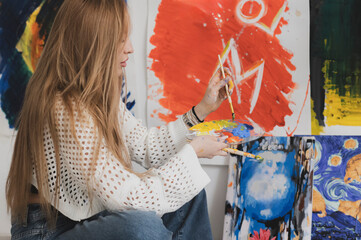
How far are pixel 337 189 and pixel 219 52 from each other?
67 cm

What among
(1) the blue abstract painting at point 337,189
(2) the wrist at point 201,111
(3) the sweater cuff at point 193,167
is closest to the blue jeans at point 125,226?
A: (3) the sweater cuff at point 193,167

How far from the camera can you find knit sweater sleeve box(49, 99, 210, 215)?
1077 millimetres

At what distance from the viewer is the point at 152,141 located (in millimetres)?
1442

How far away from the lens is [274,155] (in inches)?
64.0

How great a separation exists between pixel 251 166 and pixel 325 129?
12.0 inches

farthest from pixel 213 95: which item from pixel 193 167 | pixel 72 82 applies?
pixel 72 82

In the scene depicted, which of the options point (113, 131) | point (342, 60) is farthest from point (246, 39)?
point (113, 131)

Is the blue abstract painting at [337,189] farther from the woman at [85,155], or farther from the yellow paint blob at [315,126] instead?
the woman at [85,155]

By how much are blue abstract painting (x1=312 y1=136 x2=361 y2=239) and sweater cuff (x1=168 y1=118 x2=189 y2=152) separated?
0.52 m

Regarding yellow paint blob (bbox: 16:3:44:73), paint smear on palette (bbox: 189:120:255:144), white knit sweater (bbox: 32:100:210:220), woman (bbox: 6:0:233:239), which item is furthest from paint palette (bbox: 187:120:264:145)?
yellow paint blob (bbox: 16:3:44:73)

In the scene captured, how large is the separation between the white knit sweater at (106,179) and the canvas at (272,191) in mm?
526

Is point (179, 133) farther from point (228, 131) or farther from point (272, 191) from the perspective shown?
point (272, 191)

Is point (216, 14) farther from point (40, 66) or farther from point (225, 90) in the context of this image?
point (40, 66)

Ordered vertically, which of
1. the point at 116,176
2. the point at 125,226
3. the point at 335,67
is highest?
the point at 335,67
